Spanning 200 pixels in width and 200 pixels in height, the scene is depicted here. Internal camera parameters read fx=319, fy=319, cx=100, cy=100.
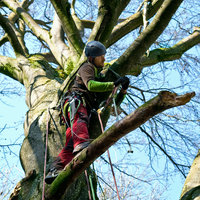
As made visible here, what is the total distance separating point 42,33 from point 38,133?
2.49 metres

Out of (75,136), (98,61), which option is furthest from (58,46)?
(75,136)

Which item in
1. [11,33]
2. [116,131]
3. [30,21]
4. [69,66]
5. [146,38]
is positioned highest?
[30,21]

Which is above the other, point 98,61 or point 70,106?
point 98,61

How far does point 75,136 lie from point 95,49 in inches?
40.4

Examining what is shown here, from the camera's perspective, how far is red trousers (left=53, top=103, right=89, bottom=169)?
114 inches

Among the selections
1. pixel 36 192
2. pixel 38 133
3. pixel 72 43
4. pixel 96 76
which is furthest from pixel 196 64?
pixel 36 192

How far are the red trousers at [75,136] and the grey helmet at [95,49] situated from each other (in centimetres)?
59

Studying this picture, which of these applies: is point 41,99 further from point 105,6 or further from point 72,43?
point 105,6

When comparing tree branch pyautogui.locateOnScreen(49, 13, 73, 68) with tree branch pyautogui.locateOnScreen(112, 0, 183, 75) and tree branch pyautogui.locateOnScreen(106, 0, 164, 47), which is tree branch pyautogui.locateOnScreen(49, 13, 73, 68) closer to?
tree branch pyautogui.locateOnScreen(106, 0, 164, 47)

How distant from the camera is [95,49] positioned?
11.3 feet

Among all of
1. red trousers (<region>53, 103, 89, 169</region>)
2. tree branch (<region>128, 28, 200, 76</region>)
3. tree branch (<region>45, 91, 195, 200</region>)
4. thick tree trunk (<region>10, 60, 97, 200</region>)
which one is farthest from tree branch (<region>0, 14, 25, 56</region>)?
tree branch (<region>45, 91, 195, 200</region>)

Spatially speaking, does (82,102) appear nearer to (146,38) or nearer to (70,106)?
(70,106)

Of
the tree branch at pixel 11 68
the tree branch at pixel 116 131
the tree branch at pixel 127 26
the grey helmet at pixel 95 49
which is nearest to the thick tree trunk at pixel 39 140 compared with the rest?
the tree branch at pixel 116 131

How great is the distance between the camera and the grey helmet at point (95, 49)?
343 cm
